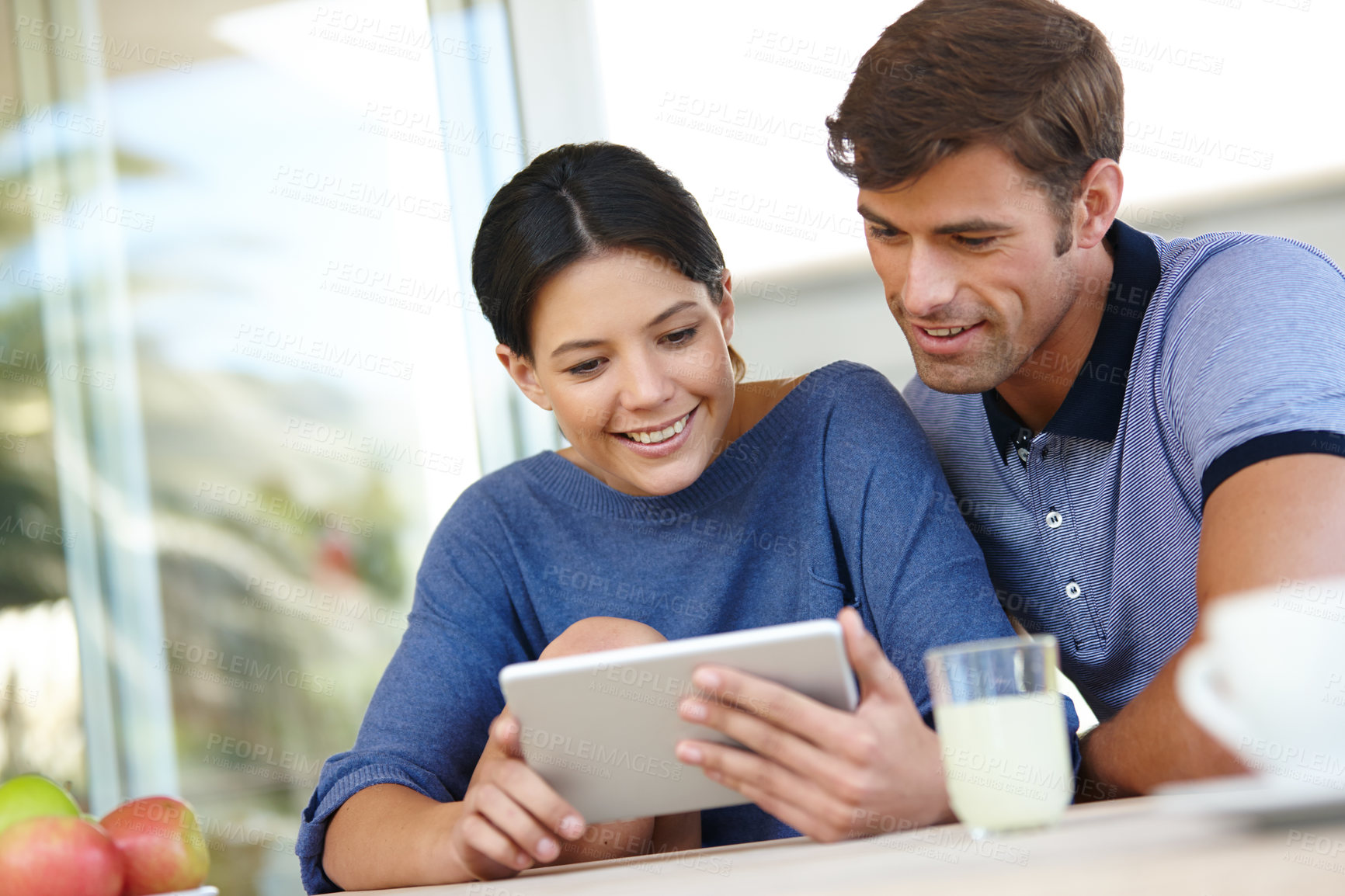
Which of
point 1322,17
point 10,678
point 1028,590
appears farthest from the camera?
point 10,678

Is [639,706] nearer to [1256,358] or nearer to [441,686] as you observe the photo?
[441,686]

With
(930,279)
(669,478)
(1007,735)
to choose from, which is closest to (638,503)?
(669,478)

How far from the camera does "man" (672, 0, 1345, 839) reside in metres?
1.14

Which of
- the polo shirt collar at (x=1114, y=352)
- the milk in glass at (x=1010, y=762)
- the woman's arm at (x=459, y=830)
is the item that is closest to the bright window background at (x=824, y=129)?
the polo shirt collar at (x=1114, y=352)

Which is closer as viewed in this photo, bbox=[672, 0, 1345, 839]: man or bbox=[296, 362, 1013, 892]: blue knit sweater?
bbox=[672, 0, 1345, 839]: man

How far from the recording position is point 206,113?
298 centimetres

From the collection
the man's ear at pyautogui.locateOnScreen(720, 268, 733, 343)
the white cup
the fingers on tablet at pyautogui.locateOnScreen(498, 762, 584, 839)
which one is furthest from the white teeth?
the white cup

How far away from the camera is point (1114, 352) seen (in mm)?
1411

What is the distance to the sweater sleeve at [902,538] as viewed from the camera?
128cm

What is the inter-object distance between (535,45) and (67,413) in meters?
1.51

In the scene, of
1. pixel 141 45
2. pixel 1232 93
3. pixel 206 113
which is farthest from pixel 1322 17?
pixel 141 45

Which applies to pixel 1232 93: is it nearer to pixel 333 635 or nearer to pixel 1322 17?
pixel 1322 17

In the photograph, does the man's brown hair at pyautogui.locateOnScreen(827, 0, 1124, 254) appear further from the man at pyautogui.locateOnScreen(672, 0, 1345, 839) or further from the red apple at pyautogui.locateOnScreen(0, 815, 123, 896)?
the red apple at pyautogui.locateOnScreen(0, 815, 123, 896)

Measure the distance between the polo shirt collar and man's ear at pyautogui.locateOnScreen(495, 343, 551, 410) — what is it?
68 centimetres
